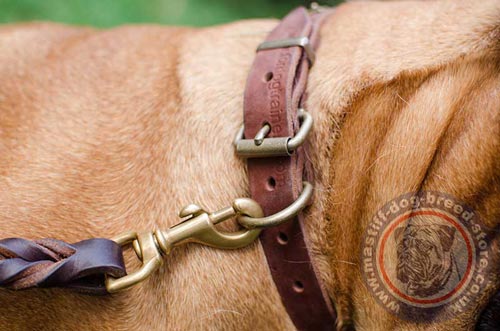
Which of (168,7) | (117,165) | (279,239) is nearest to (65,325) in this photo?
(117,165)

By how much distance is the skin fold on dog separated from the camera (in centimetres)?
101

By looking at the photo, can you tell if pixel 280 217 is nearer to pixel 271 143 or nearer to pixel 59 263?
pixel 271 143

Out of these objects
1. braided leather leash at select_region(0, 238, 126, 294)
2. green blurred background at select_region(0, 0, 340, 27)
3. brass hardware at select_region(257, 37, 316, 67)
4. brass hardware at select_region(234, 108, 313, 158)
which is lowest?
green blurred background at select_region(0, 0, 340, 27)

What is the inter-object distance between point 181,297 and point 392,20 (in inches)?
29.0

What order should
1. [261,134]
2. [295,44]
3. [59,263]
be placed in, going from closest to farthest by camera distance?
[59,263] → [261,134] → [295,44]

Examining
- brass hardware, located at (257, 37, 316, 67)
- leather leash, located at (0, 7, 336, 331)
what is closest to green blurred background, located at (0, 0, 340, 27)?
brass hardware, located at (257, 37, 316, 67)

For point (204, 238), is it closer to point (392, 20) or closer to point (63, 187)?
point (63, 187)

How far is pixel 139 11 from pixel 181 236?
2.17 metres

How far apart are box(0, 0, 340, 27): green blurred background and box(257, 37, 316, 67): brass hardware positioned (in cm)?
139

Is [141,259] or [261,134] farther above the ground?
[261,134]

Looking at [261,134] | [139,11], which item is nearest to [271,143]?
[261,134]

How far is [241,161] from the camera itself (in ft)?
3.59

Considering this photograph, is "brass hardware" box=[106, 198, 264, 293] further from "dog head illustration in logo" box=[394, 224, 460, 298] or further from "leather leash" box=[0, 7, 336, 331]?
"dog head illustration in logo" box=[394, 224, 460, 298]

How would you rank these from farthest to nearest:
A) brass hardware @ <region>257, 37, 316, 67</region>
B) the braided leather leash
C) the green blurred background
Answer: the green blurred background
brass hardware @ <region>257, 37, 316, 67</region>
the braided leather leash
